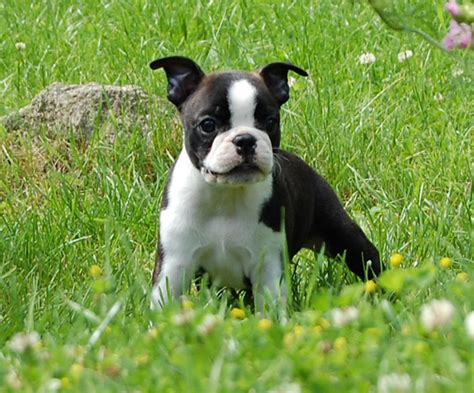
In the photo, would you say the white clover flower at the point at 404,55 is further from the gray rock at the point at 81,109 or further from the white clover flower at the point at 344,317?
the white clover flower at the point at 344,317

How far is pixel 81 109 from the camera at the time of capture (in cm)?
635

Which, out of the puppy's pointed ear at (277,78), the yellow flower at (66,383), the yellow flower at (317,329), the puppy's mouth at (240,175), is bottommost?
the puppy's mouth at (240,175)

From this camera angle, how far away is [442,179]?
18.6 ft

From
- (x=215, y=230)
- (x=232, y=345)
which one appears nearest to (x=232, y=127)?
(x=215, y=230)

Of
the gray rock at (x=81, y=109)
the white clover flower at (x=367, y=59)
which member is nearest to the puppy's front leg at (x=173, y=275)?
the gray rock at (x=81, y=109)

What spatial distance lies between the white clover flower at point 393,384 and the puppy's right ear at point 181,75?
2275mm

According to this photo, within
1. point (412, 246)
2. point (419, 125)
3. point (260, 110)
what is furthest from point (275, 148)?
point (419, 125)

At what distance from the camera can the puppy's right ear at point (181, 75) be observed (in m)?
4.72

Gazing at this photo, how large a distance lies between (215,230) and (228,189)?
0.16 metres

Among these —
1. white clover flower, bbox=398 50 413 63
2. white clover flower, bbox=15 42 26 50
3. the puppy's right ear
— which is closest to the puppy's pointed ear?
the puppy's right ear

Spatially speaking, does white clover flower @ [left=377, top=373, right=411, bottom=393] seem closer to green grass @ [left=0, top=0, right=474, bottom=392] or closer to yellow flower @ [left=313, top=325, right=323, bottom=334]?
green grass @ [left=0, top=0, right=474, bottom=392]

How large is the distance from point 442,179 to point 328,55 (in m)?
1.41

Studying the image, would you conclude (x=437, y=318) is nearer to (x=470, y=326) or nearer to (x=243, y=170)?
(x=470, y=326)

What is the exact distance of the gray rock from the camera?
6285 millimetres
